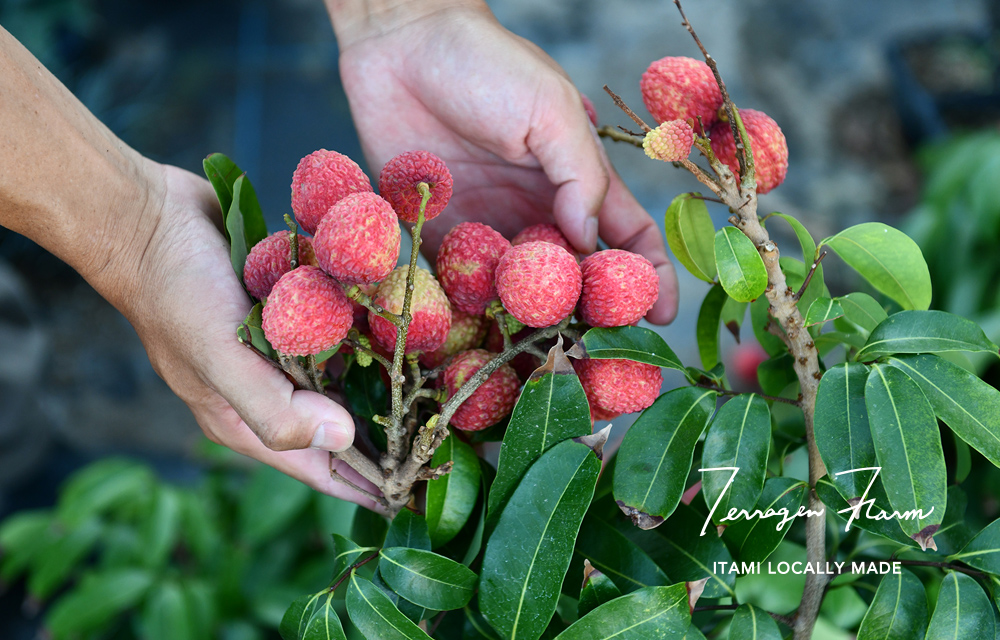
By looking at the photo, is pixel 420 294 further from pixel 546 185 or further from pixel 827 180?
pixel 827 180

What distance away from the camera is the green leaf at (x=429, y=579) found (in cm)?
69

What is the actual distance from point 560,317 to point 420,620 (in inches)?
13.9

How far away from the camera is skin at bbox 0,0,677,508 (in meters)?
0.81

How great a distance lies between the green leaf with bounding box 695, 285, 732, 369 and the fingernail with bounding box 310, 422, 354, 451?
0.43 m

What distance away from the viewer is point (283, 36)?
3.40 m

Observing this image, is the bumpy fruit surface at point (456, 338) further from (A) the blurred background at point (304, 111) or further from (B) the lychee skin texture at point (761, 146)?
(A) the blurred background at point (304, 111)

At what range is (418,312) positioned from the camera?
76 centimetres

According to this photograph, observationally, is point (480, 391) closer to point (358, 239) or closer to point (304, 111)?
point (358, 239)

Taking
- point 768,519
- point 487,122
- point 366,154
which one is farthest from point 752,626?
point 366,154

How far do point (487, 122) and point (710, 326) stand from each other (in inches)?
18.4

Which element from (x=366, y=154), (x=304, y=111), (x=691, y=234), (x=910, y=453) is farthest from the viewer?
(x=304, y=111)

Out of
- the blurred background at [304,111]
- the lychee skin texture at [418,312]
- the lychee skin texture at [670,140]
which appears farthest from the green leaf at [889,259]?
the blurred background at [304,111]

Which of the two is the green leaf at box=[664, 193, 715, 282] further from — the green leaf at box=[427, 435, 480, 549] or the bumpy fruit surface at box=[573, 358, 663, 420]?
the green leaf at box=[427, 435, 480, 549]

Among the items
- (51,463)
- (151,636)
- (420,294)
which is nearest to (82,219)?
(420,294)
